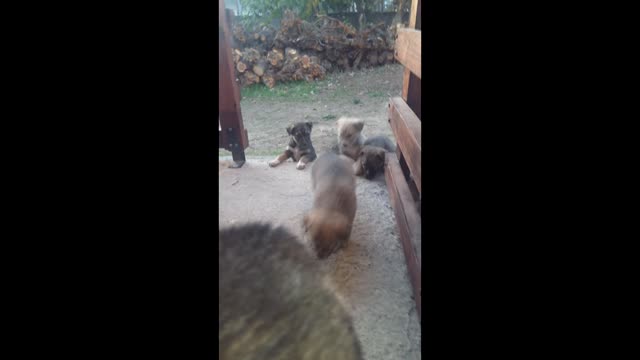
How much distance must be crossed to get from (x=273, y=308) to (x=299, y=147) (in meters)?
2.33

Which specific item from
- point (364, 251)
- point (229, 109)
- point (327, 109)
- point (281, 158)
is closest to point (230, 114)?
point (229, 109)

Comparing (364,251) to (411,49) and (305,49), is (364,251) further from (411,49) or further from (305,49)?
(305,49)

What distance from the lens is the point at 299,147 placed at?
11.4ft

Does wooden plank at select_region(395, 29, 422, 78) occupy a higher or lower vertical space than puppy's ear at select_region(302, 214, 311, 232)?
higher

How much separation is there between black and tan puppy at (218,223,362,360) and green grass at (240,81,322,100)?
4.91m

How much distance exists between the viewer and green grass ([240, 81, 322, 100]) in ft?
20.6

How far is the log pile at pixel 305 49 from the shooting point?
21.8 feet

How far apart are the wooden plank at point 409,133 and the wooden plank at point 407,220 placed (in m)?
0.14

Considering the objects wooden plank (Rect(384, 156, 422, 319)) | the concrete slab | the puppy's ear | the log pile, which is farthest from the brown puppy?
the log pile

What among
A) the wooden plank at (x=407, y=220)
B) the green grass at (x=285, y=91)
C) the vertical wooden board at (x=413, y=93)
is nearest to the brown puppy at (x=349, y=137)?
the wooden plank at (x=407, y=220)

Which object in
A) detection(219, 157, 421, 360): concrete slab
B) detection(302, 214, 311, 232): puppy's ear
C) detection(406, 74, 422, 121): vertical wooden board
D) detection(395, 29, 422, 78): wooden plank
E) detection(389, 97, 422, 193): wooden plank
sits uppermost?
detection(395, 29, 422, 78): wooden plank

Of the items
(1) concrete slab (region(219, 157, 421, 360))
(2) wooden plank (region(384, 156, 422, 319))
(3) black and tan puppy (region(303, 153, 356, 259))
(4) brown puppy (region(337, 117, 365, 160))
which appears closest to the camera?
(1) concrete slab (region(219, 157, 421, 360))

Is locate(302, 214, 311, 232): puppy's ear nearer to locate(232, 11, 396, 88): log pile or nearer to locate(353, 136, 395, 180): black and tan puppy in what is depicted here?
locate(353, 136, 395, 180): black and tan puppy
